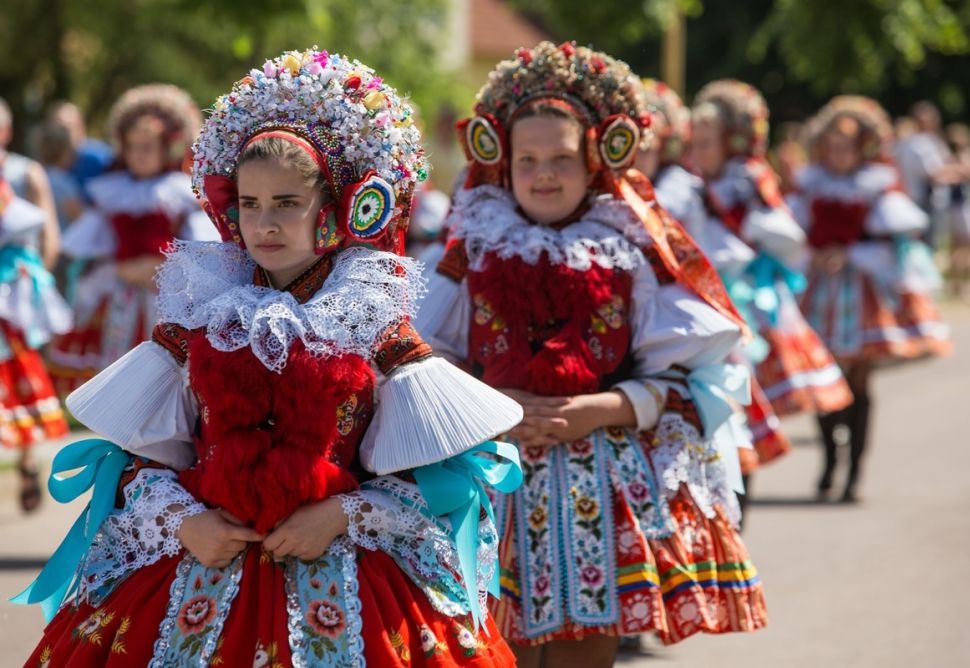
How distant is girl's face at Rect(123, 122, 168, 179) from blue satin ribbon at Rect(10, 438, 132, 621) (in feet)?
16.5

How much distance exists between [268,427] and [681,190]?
3.84 m

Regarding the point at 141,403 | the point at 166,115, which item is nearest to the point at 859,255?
the point at 166,115

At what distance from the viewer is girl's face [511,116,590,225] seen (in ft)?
14.8

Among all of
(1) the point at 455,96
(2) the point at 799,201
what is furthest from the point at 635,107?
(1) the point at 455,96

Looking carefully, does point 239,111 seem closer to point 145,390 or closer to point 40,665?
point 145,390

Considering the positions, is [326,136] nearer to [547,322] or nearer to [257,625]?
[257,625]

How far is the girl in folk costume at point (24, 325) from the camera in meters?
7.88

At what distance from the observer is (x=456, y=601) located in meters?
3.51

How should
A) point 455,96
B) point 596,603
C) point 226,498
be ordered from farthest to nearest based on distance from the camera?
point 455,96
point 596,603
point 226,498

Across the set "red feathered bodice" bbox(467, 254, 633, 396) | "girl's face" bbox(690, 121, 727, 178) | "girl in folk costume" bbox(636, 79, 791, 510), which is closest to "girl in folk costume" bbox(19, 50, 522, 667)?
"red feathered bodice" bbox(467, 254, 633, 396)

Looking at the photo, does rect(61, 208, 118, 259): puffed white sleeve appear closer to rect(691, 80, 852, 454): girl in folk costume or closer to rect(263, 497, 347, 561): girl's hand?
rect(691, 80, 852, 454): girl in folk costume

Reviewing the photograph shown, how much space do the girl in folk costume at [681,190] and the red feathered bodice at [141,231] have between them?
9.06 ft

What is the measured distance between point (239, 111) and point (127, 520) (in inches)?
36.6

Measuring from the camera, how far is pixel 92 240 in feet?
28.3
